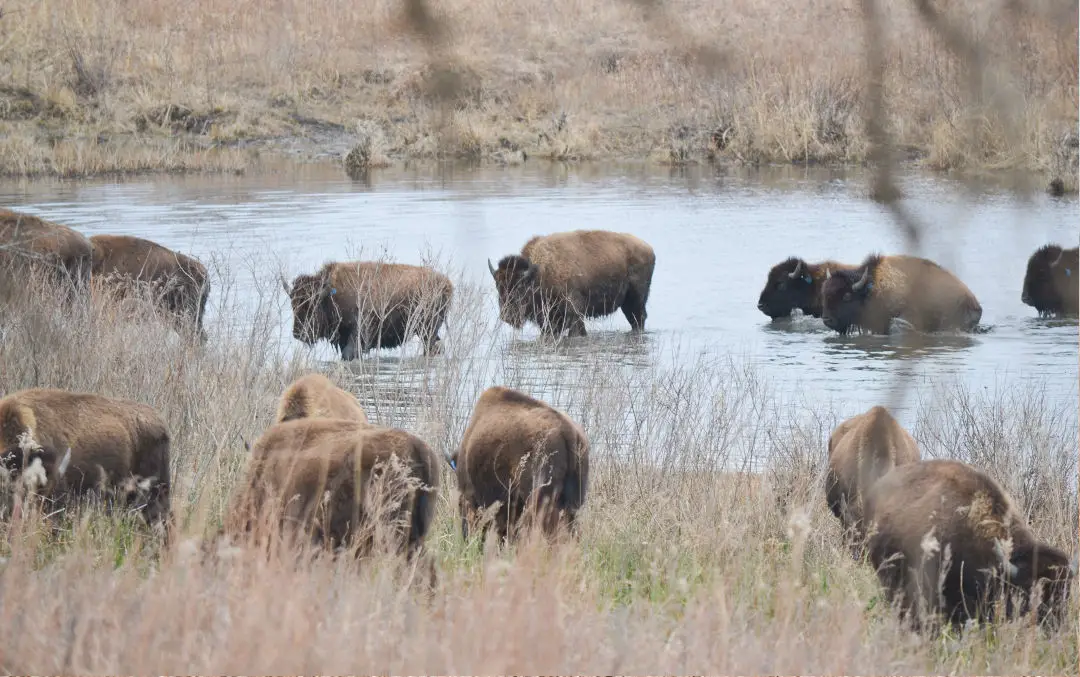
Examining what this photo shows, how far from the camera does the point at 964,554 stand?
18.4 ft

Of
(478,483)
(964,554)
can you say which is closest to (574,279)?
(478,483)

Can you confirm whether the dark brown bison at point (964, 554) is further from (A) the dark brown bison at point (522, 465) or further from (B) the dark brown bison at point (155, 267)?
(B) the dark brown bison at point (155, 267)

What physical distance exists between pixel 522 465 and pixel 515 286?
390 inches

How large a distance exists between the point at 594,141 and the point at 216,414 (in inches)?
1238

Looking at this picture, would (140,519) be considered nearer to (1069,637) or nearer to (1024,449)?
(1069,637)

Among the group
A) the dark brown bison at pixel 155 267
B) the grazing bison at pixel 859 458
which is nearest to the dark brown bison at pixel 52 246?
the dark brown bison at pixel 155 267

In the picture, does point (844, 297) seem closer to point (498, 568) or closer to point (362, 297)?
point (362, 297)

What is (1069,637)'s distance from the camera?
5.41 meters

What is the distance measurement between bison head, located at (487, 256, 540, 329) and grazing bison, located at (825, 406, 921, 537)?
8.57 m

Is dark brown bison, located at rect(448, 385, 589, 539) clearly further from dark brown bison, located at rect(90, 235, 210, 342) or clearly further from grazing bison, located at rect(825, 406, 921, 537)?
dark brown bison, located at rect(90, 235, 210, 342)

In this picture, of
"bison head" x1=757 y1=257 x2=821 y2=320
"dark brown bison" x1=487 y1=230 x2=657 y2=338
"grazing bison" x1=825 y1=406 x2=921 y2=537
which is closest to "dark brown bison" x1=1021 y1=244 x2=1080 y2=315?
"bison head" x1=757 y1=257 x2=821 y2=320

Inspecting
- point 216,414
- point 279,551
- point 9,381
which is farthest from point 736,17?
point 9,381

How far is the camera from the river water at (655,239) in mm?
15234

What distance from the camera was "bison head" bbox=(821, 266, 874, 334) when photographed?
56.4ft
